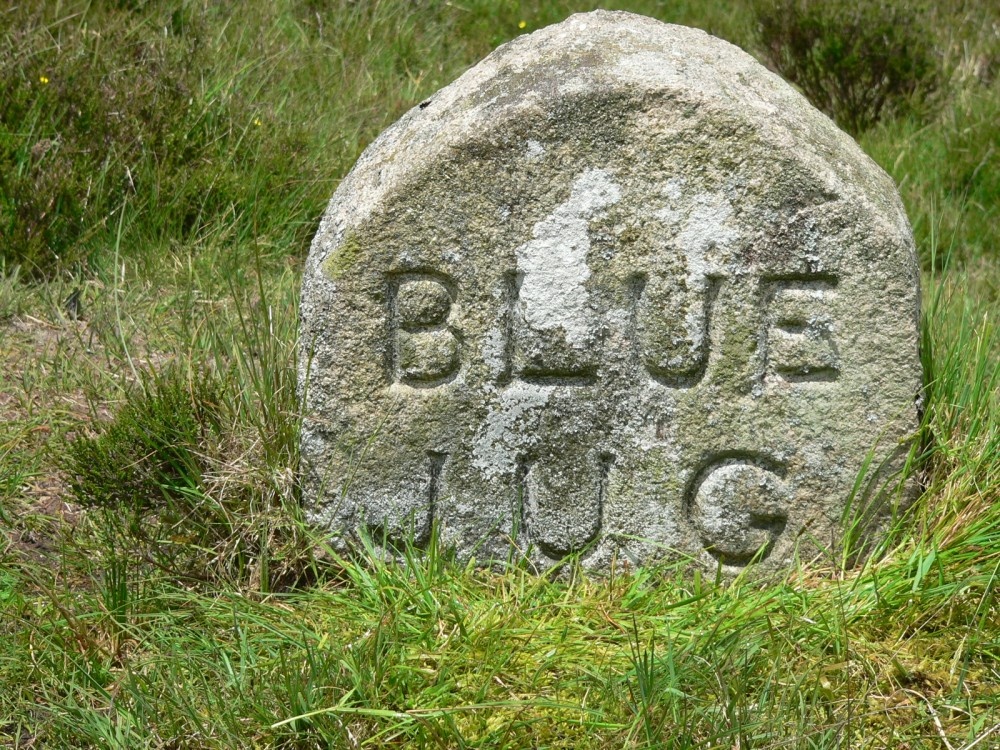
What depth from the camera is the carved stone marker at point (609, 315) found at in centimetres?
242

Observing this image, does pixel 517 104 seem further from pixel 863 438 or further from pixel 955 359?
pixel 955 359

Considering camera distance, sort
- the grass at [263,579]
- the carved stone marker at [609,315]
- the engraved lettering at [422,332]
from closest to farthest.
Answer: the grass at [263,579] < the carved stone marker at [609,315] < the engraved lettering at [422,332]

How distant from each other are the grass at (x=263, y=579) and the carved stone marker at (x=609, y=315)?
5.5 inches

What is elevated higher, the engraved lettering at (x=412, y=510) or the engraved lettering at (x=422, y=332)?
the engraved lettering at (x=422, y=332)

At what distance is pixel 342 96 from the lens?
466 cm

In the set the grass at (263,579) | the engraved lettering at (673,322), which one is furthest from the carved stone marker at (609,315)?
the grass at (263,579)

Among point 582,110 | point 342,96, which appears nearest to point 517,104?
point 582,110

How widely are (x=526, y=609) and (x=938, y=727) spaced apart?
0.82 metres

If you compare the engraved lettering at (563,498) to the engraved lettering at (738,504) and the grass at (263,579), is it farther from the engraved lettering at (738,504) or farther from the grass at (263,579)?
the engraved lettering at (738,504)

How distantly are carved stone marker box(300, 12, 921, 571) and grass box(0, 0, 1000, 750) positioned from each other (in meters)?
0.14

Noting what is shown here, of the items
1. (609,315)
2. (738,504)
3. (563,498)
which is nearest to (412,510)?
(563,498)

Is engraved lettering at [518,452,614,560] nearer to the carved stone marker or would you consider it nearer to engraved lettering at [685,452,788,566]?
the carved stone marker

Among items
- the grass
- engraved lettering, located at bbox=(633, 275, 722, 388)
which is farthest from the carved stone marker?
the grass

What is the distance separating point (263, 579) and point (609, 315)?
94 centimetres
